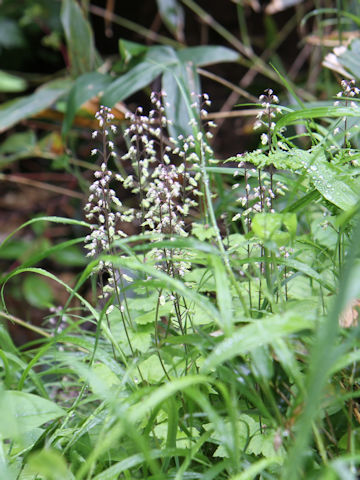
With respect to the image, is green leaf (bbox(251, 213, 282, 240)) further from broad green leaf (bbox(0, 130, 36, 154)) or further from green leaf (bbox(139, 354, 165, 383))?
broad green leaf (bbox(0, 130, 36, 154))

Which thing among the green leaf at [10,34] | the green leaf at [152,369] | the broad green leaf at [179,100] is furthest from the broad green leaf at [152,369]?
the green leaf at [10,34]

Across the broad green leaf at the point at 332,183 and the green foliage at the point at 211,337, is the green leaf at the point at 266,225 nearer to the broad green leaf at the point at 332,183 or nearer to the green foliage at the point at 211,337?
the green foliage at the point at 211,337

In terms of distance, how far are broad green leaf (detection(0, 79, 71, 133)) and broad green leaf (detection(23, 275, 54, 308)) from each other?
69 centimetres

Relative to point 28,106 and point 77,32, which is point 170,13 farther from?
point 28,106

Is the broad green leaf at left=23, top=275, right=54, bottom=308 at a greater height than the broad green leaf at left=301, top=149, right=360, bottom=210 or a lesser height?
lesser

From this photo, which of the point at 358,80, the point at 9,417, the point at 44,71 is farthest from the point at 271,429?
the point at 44,71

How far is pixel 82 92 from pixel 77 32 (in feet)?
1.21

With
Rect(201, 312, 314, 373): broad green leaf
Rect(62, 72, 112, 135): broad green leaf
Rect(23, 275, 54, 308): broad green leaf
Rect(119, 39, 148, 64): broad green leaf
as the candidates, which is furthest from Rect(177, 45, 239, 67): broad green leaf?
Rect(201, 312, 314, 373): broad green leaf

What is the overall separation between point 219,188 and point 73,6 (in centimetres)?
103

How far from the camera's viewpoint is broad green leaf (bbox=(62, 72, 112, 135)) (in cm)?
167

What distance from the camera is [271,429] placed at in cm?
73

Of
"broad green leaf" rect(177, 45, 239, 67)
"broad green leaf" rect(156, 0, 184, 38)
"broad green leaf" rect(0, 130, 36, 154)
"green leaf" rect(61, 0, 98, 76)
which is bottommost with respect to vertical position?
"broad green leaf" rect(0, 130, 36, 154)

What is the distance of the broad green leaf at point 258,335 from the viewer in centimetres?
55

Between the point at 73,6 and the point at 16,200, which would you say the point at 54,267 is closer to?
the point at 16,200
